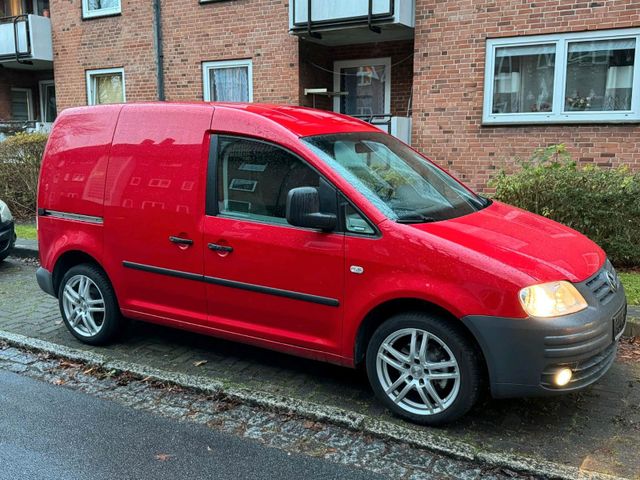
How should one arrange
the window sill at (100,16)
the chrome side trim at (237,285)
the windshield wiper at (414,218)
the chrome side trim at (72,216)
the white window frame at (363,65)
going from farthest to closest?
1. the window sill at (100,16)
2. the white window frame at (363,65)
3. the chrome side trim at (72,216)
4. the chrome side trim at (237,285)
5. the windshield wiper at (414,218)

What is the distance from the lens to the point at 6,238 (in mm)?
8320

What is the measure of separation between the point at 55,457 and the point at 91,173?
2396 millimetres

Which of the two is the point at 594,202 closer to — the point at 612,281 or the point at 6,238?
the point at 612,281

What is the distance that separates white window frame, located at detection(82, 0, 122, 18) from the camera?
573 inches

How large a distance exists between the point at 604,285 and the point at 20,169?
11.3m

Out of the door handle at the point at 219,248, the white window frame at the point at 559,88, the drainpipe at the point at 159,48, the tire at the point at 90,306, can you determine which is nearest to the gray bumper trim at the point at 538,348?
the door handle at the point at 219,248

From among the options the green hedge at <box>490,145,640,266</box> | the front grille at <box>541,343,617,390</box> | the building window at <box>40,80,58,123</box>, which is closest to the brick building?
the green hedge at <box>490,145,640,266</box>

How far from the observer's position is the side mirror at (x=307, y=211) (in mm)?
3750

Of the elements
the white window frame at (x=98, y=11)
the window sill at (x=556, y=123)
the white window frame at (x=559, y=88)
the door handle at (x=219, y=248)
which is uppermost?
the white window frame at (x=98, y=11)

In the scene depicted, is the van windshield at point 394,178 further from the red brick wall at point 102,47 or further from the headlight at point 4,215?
the red brick wall at point 102,47

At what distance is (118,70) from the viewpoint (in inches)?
585

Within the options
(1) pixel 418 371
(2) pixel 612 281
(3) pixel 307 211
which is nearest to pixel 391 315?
(1) pixel 418 371

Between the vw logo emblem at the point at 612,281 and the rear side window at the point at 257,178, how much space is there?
77.1 inches

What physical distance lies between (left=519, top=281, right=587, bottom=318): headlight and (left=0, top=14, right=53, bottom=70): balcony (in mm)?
16392
